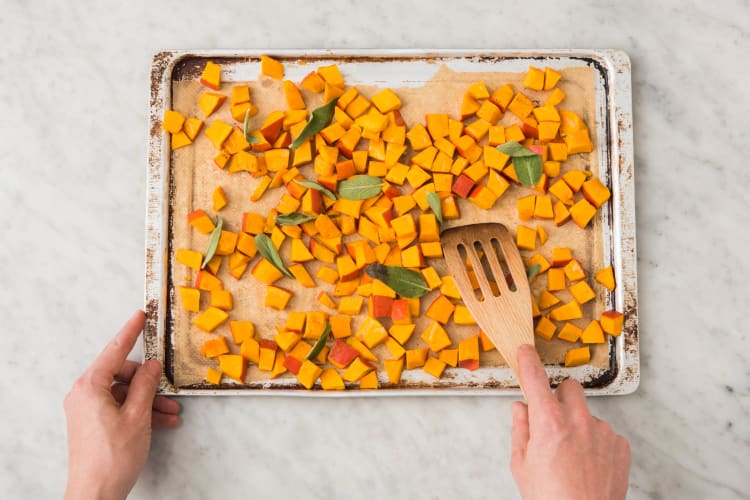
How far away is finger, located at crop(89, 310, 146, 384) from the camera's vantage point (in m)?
1.06

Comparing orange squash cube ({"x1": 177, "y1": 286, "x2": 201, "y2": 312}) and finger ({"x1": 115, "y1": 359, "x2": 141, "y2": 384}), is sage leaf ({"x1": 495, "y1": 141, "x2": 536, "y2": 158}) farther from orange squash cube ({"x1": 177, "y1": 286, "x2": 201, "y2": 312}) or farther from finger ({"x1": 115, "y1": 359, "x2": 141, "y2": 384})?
finger ({"x1": 115, "y1": 359, "x2": 141, "y2": 384})

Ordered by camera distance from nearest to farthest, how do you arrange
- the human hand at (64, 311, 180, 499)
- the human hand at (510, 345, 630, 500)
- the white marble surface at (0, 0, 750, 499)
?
the human hand at (510, 345, 630, 500)
the human hand at (64, 311, 180, 499)
the white marble surface at (0, 0, 750, 499)

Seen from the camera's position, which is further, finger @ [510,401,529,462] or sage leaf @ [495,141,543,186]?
sage leaf @ [495,141,543,186]

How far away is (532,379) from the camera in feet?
3.03

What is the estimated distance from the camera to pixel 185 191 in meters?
1.13

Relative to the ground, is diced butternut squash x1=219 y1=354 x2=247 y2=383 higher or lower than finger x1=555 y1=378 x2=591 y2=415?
lower

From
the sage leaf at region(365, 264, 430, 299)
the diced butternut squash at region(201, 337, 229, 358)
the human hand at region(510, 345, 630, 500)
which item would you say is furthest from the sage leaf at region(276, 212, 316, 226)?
the human hand at region(510, 345, 630, 500)

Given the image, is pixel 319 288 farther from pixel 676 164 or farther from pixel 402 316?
pixel 676 164

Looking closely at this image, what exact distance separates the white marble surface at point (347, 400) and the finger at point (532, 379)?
0.65ft

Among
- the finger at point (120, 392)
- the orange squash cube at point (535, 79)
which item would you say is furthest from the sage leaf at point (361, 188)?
the finger at point (120, 392)

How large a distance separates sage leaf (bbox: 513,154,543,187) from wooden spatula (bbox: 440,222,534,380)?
0.34ft

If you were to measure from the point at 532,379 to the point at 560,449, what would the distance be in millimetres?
109

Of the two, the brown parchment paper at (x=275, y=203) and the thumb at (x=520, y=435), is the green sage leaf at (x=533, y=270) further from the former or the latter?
the thumb at (x=520, y=435)

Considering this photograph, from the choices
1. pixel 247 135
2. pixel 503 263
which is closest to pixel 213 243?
pixel 247 135
